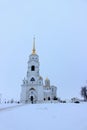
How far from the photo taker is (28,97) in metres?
90.3

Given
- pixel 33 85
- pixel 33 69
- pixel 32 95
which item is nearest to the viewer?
pixel 32 95

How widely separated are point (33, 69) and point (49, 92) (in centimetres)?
1547

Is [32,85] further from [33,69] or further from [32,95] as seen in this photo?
[33,69]

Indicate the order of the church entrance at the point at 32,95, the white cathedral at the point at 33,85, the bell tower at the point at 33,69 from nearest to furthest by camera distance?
1. the church entrance at the point at 32,95
2. the white cathedral at the point at 33,85
3. the bell tower at the point at 33,69

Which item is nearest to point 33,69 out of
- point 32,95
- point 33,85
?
point 33,85
